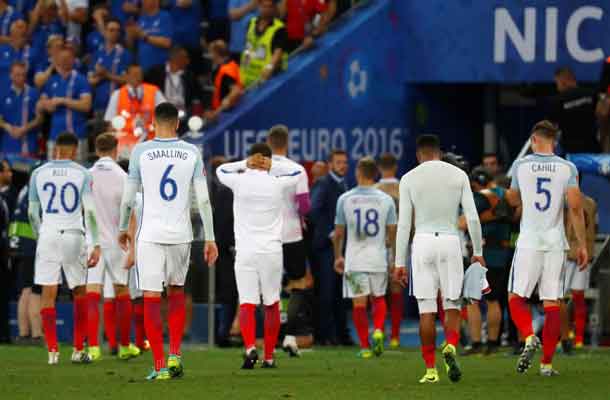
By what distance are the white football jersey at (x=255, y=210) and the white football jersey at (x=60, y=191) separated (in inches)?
61.9

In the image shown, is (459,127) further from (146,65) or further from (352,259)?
(352,259)

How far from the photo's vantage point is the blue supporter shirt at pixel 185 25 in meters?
27.4

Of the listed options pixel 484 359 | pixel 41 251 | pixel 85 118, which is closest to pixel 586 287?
pixel 484 359

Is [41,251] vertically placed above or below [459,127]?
below

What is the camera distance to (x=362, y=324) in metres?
20.3

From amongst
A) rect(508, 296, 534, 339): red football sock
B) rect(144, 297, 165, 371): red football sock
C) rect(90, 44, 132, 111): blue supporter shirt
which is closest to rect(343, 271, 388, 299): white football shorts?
rect(508, 296, 534, 339): red football sock

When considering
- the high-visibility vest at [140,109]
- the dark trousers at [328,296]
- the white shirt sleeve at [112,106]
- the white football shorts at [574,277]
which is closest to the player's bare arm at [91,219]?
the dark trousers at [328,296]

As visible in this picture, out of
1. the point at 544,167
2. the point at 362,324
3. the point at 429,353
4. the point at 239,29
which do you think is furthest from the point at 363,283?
the point at 239,29

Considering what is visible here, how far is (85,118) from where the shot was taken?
2631cm

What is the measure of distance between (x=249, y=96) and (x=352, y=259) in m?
5.54

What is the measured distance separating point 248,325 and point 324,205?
17.7ft

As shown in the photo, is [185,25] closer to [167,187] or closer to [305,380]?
[167,187]

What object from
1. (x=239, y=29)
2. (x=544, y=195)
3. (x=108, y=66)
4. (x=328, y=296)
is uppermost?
(x=239, y=29)

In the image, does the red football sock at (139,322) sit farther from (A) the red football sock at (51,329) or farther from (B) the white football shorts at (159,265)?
(B) the white football shorts at (159,265)
